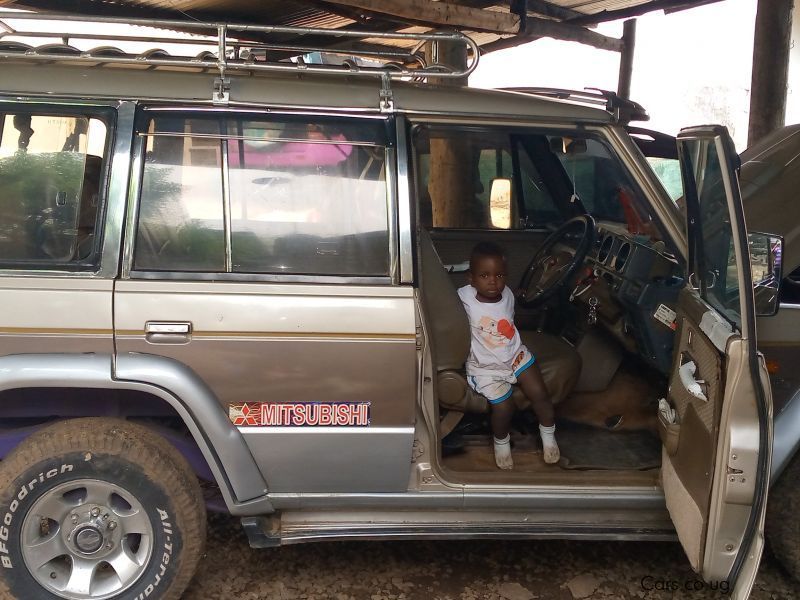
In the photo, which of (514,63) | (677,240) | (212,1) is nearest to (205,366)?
(677,240)

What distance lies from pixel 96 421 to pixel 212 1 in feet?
14.8

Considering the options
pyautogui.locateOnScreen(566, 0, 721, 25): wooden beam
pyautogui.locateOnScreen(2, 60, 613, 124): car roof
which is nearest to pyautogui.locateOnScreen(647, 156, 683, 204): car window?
pyautogui.locateOnScreen(566, 0, 721, 25): wooden beam

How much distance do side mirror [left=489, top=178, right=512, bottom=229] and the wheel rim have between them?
111 inches

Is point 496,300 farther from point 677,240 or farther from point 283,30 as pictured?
point 283,30

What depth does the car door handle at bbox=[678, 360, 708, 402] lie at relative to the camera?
8.86 ft

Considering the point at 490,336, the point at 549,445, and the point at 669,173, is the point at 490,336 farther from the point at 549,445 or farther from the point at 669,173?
the point at 669,173

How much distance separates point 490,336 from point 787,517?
1.36m

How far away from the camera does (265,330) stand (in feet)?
8.98

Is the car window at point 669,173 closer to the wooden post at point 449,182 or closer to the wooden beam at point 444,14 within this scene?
the wooden beam at point 444,14

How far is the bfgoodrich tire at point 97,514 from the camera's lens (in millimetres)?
2748

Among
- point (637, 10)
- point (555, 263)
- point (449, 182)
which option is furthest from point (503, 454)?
point (637, 10)

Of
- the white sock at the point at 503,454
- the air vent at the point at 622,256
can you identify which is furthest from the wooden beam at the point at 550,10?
the white sock at the point at 503,454

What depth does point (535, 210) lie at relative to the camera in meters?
4.75

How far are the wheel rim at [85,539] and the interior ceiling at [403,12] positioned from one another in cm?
A: 337
